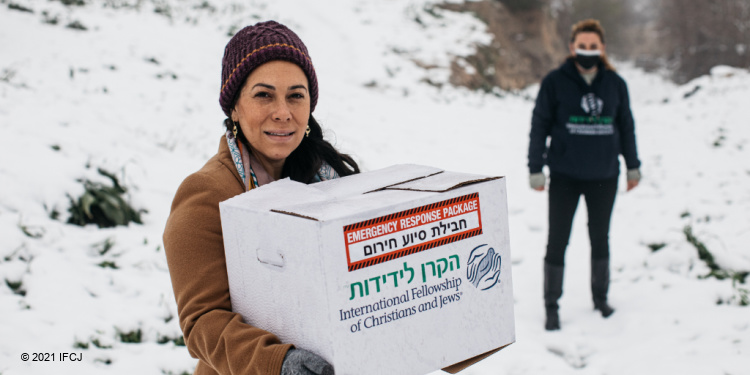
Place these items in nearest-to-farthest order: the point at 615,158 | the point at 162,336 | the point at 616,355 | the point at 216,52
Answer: the point at 162,336
the point at 616,355
the point at 615,158
the point at 216,52

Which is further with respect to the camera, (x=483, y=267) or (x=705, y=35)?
(x=705, y=35)

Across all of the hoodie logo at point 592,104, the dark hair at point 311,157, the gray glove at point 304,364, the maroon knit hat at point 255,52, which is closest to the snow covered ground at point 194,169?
the hoodie logo at point 592,104

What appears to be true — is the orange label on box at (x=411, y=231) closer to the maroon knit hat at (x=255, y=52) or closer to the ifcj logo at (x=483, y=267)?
the ifcj logo at (x=483, y=267)

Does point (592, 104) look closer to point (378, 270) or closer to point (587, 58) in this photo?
point (587, 58)

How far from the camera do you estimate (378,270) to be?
112 cm

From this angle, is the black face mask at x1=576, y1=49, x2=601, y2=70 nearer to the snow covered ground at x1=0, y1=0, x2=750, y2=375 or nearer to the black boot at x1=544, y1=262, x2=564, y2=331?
the black boot at x1=544, y1=262, x2=564, y2=331

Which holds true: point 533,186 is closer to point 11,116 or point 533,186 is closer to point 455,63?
point 11,116

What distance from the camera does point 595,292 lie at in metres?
4.04

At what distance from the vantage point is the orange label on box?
3.56 feet

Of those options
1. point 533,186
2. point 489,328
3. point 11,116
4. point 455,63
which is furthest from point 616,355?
point 455,63

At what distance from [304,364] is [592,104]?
10.4ft

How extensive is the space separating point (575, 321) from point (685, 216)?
2.39 meters

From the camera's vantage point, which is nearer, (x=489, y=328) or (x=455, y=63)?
(x=489, y=328)

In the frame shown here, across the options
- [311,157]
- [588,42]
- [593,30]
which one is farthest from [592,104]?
[311,157]
